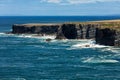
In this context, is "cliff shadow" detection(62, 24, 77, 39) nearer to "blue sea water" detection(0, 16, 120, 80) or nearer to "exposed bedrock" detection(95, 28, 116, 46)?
"exposed bedrock" detection(95, 28, 116, 46)

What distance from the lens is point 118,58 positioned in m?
115

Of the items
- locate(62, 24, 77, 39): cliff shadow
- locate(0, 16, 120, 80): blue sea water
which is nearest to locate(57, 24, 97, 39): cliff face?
locate(62, 24, 77, 39): cliff shadow

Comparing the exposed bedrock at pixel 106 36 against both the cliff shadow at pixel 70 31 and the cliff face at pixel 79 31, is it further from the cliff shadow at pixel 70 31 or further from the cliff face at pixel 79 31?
the cliff shadow at pixel 70 31

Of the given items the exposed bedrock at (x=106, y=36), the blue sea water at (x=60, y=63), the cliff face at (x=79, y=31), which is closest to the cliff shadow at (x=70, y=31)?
the cliff face at (x=79, y=31)

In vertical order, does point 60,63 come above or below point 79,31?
below

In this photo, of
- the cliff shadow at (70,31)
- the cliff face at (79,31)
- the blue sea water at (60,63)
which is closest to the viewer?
the blue sea water at (60,63)

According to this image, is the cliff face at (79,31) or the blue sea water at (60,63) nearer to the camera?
the blue sea water at (60,63)

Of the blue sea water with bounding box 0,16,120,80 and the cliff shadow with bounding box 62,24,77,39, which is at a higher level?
the cliff shadow with bounding box 62,24,77,39

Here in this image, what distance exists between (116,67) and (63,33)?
284ft

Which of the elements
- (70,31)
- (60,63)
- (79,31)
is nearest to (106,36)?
(79,31)

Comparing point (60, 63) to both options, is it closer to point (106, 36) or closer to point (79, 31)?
point (106, 36)

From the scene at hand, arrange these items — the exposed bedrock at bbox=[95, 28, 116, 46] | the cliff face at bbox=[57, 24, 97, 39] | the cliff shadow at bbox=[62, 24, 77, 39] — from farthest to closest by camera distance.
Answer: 1. the cliff shadow at bbox=[62, 24, 77, 39]
2. the cliff face at bbox=[57, 24, 97, 39]
3. the exposed bedrock at bbox=[95, 28, 116, 46]

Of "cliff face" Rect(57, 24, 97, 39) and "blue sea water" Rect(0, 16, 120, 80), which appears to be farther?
"cliff face" Rect(57, 24, 97, 39)

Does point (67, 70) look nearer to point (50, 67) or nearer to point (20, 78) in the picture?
point (50, 67)
